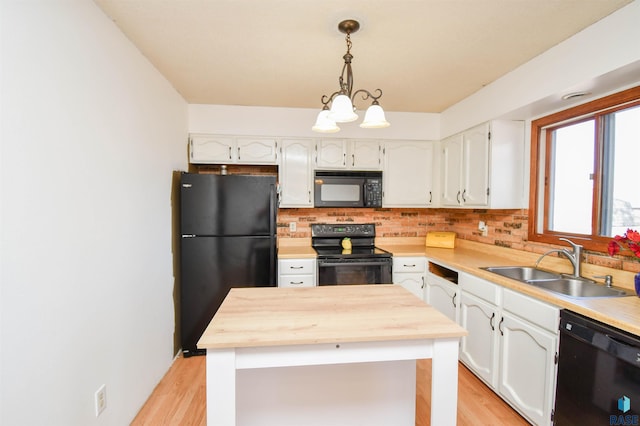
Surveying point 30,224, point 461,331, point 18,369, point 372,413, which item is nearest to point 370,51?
point 461,331

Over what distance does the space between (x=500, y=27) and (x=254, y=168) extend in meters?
2.47

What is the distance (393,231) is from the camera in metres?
3.48

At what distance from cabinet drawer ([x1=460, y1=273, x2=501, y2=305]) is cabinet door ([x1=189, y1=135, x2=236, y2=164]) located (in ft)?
8.06

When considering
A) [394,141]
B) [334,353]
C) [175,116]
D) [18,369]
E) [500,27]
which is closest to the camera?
[18,369]

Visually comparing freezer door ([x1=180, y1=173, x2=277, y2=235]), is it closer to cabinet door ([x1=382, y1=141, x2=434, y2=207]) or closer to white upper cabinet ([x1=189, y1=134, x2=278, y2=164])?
white upper cabinet ([x1=189, y1=134, x2=278, y2=164])

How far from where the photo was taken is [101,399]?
151 cm

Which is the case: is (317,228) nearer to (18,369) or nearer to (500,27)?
(500,27)

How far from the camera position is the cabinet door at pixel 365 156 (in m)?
3.12

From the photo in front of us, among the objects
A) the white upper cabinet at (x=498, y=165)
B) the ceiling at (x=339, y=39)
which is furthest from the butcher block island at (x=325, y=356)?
the ceiling at (x=339, y=39)

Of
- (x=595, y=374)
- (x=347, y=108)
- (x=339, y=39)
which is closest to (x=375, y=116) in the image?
(x=347, y=108)

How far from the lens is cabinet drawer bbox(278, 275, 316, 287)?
2795 millimetres

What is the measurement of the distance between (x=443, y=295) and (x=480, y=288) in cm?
55

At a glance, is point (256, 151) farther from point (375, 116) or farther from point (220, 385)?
point (220, 385)

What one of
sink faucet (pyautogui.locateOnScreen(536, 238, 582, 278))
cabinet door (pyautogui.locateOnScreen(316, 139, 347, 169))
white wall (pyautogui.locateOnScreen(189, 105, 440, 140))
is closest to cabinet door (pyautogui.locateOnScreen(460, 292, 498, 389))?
sink faucet (pyautogui.locateOnScreen(536, 238, 582, 278))
